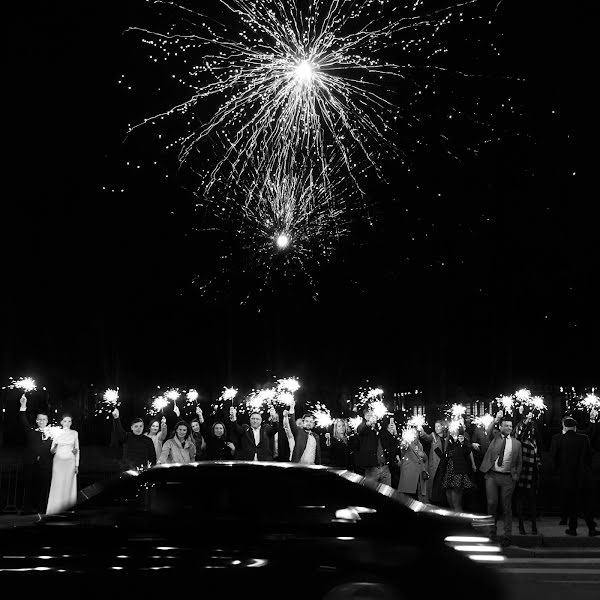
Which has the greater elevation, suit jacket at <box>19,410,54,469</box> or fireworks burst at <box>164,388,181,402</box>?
fireworks burst at <box>164,388,181,402</box>

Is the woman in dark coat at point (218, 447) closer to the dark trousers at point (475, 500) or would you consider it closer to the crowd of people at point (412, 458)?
the crowd of people at point (412, 458)

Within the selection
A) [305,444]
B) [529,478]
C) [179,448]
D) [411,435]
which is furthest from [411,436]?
[179,448]

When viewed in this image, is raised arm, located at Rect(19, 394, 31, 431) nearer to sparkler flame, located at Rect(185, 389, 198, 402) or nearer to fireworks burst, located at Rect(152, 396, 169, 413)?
fireworks burst, located at Rect(152, 396, 169, 413)

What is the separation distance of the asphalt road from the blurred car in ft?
6.46

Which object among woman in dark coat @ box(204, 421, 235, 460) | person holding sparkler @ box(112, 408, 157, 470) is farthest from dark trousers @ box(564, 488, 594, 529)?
person holding sparkler @ box(112, 408, 157, 470)

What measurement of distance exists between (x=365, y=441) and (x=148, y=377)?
110ft

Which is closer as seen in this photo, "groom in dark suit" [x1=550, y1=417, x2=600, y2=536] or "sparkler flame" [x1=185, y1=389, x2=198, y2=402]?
"groom in dark suit" [x1=550, y1=417, x2=600, y2=536]

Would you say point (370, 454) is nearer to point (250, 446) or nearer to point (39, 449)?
point (250, 446)

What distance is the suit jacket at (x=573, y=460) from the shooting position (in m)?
14.2

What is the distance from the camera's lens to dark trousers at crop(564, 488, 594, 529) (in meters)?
13.7

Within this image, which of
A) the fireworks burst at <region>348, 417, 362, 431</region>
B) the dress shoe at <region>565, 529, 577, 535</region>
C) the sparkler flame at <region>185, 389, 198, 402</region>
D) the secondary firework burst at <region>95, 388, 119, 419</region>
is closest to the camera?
the dress shoe at <region>565, 529, 577, 535</region>

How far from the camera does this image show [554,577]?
9969 mm

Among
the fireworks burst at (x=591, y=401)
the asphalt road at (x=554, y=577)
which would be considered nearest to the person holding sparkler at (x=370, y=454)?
the asphalt road at (x=554, y=577)

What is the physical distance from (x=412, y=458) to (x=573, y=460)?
290 centimetres
